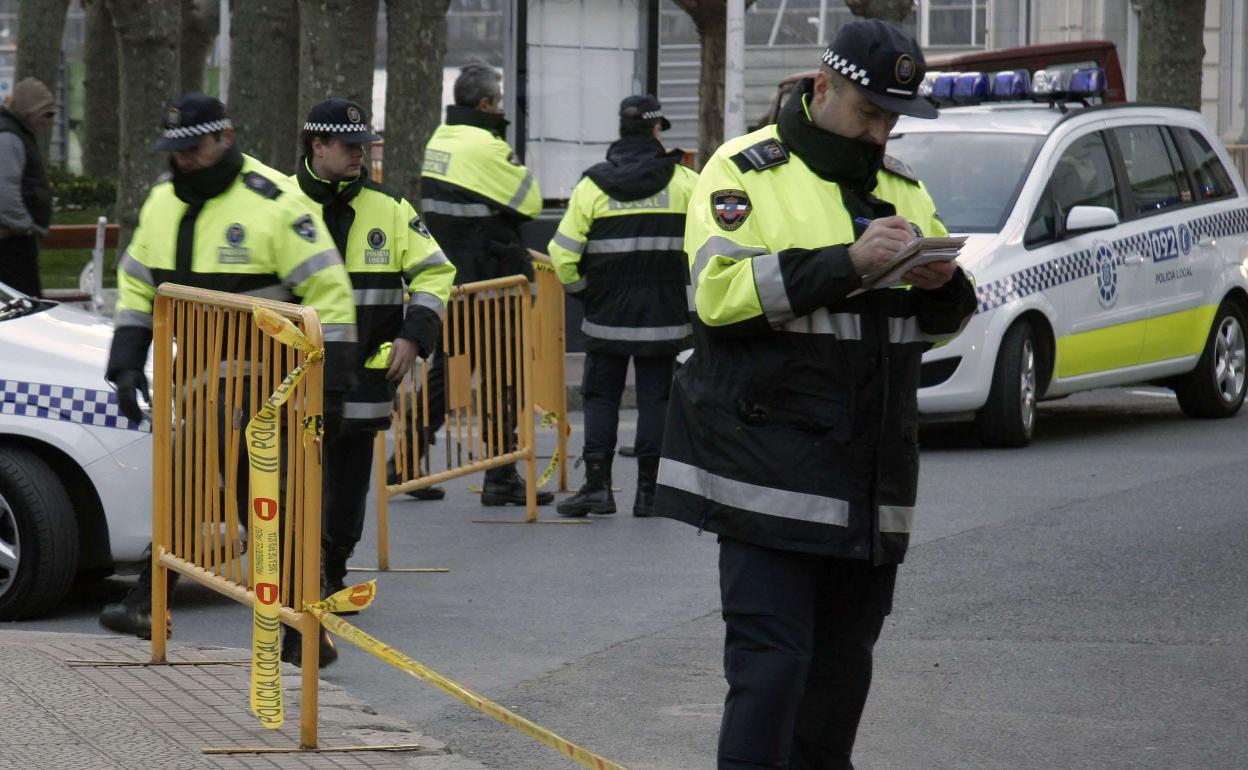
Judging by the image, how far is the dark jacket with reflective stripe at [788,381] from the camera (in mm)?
3938

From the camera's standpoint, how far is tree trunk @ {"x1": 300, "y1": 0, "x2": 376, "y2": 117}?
14625 mm

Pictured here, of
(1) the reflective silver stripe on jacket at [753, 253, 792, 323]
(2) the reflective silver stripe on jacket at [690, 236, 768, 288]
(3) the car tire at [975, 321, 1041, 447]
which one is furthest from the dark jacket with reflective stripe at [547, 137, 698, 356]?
(1) the reflective silver stripe on jacket at [753, 253, 792, 323]

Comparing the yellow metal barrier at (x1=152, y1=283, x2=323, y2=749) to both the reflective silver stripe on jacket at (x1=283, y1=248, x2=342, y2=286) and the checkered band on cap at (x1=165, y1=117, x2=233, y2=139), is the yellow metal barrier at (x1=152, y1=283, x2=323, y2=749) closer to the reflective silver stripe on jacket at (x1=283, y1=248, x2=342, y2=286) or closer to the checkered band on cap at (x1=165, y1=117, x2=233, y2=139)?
the reflective silver stripe on jacket at (x1=283, y1=248, x2=342, y2=286)

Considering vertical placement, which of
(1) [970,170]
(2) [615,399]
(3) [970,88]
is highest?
(3) [970,88]

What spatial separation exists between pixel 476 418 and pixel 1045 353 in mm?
3788

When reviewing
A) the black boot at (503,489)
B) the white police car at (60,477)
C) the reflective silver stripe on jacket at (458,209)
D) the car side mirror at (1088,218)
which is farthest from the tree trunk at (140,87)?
the white police car at (60,477)

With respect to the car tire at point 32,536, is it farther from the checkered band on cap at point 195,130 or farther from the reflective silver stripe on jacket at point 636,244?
the reflective silver stripe on jacket at point 636,244

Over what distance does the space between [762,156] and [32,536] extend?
3.91 meters

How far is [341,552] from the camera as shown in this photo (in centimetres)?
707

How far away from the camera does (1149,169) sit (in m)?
12.3

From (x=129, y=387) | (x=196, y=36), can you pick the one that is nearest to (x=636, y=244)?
(x=129, y=387)

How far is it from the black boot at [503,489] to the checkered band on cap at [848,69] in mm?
6040

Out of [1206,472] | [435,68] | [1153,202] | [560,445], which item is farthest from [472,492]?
[435,68]

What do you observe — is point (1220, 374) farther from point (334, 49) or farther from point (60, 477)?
point (60, 477)
